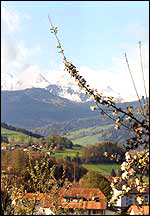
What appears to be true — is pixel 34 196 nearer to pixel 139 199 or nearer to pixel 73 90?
pixel 73 90

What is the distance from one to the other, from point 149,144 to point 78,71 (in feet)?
3.79

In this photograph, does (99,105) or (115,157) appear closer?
(99,105)

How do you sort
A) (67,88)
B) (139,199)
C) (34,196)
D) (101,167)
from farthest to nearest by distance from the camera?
1. (101,167)
2. (34,196)
3. (67,88)
4. (139,199)

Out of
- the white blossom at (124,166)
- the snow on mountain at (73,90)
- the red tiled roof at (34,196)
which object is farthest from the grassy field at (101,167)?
the white blossom at (124,166)

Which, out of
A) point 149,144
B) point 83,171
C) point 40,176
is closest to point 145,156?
point 149,144

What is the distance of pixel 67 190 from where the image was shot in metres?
9.38

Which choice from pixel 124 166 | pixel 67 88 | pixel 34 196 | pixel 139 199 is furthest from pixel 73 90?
pixel 34 196

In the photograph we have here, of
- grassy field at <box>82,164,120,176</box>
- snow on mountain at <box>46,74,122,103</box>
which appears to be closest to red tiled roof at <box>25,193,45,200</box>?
snow on mountain at <box>46,74,122,103</box>

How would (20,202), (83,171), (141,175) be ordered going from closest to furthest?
(141,175), (20,202), (83,171)

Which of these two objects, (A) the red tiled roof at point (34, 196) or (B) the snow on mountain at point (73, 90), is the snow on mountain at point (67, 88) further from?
(A) the red tiled roof at point (34, 196)

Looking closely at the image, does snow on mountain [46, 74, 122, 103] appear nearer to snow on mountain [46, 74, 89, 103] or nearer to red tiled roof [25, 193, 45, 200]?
snow on mountain [46, 74, 89, 103]

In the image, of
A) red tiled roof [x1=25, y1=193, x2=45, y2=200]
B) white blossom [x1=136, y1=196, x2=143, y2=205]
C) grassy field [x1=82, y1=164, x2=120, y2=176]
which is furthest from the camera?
grassy field [x1=82, y1=164, x2=120, y2=176]

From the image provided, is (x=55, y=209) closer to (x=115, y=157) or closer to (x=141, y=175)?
(x=115, y=157)

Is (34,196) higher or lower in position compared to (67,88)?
lower
